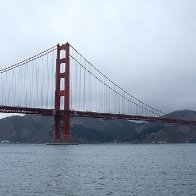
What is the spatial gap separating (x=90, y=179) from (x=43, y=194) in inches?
293

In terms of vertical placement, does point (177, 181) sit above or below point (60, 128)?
below

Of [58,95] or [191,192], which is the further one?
[58,95]

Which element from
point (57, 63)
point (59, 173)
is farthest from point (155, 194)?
point (57, 63)

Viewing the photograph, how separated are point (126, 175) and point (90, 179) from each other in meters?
3.76

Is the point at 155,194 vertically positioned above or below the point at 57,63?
below

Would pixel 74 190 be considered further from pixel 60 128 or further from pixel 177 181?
pixel 60 128

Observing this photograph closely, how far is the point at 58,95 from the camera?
312ft

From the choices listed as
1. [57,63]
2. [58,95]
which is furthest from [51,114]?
[57,63]

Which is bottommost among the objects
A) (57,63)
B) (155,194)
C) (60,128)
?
(155,194)

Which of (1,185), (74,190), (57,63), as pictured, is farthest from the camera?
(57,63)

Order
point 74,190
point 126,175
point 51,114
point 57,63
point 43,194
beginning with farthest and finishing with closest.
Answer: point 57,63, point 51,114, point 126,175, point 74,190, point 43,194

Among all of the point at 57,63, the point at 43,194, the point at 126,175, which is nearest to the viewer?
the point at 43,194

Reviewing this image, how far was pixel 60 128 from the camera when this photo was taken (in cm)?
9594

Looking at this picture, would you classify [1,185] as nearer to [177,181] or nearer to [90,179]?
[90,179]
